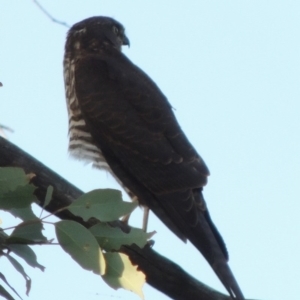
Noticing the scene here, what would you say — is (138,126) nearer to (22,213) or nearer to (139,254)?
(139,254)

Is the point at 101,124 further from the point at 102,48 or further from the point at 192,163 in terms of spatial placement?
the point at 102,48

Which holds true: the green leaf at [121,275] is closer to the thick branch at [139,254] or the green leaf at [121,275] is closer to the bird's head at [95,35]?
the thick branch at [139,254]

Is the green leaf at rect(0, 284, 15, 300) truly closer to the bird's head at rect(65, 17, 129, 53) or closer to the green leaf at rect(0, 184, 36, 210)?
the green leaf at rect(0, 184, 36, 210)

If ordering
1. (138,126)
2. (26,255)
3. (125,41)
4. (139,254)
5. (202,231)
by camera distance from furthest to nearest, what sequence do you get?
(125,41) < (138,126) < (202,231) < (139,254) < (26,255)

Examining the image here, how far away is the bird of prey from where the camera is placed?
3984 mm

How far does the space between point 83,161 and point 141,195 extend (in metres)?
0.57

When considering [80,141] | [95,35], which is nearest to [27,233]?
[80,141]

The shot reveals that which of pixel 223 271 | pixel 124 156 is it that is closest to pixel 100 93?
pixel 124 156

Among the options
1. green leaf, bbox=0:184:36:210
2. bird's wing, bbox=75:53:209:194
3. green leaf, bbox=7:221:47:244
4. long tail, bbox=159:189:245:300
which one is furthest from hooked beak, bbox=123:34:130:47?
green leaf, bbox=7:221:47:244

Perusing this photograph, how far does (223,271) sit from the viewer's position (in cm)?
341

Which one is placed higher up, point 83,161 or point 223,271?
point 83,161

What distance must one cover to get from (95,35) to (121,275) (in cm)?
354

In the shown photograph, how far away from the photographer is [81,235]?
2.37 m

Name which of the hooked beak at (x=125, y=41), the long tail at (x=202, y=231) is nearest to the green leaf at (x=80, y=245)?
the long tail at (x=202, y=231)
